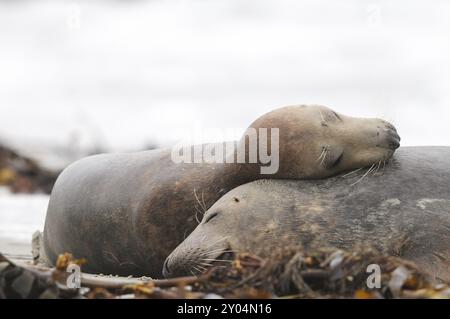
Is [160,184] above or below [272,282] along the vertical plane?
above

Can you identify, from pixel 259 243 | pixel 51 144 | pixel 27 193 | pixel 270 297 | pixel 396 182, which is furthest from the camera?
pixel 51 144

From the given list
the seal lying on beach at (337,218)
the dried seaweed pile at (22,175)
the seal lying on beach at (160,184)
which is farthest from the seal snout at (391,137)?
the dried seaweed pile at (22,175)

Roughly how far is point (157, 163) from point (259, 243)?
182 cm

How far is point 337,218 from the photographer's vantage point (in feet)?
18.7

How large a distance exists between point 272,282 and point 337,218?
1447 mm

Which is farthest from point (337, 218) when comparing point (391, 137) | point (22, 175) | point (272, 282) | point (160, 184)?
point (22, 175)

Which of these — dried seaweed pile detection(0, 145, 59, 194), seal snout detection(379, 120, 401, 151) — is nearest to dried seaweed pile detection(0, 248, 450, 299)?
seal snout detection(379, 120, 401, 151)

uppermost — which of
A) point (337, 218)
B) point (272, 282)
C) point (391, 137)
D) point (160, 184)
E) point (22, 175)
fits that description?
point (391, 137)

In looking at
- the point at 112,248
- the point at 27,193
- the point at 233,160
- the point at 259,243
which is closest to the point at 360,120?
the point at 233,160

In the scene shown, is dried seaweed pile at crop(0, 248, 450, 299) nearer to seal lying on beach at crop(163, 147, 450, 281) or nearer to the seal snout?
seal lying on beach at crop(163, 147, 450, 281)

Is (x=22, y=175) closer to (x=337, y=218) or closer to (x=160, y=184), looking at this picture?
(x=160, y=184)

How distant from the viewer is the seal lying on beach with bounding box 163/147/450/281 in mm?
5398

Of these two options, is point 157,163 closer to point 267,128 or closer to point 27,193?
point 267,128

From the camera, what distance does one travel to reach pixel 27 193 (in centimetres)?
1911
